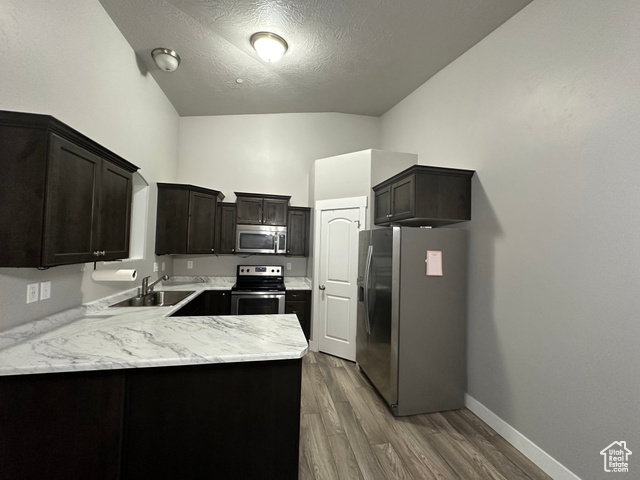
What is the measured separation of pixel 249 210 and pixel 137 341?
2.76 meters

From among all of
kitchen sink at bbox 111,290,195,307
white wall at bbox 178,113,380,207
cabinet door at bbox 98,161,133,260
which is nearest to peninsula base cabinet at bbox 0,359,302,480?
cabinet door at bbox 98,161,133,260

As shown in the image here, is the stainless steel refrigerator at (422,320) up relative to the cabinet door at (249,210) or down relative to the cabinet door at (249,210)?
down

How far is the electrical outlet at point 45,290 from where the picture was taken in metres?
1.73

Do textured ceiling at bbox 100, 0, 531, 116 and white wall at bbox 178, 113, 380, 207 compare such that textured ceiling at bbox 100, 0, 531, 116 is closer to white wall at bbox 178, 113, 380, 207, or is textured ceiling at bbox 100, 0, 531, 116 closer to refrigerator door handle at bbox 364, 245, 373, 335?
white wall at bbox 178, 113, 380, 207

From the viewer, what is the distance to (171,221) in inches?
143

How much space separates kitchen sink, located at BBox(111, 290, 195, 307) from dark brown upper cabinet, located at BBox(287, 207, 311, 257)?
1.53 m

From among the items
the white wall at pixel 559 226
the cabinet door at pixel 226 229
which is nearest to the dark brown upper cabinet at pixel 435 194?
the white wall at pixel 559 226

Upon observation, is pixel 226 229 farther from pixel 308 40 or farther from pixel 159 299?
pixel 308 40

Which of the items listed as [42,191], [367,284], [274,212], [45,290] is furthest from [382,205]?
[45,290]

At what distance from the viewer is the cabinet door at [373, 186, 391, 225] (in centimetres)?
306

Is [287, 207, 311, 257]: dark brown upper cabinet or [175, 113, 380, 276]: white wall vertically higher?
[175, 113, 380, 276]: white wall

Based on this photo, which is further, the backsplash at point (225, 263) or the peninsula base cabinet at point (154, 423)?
the backsplash at point (225, 263)

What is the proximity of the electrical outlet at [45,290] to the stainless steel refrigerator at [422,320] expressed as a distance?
250 cm

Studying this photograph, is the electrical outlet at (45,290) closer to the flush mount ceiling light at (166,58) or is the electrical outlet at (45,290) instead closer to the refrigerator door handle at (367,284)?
the flush mount ceiling light at (166,58)
